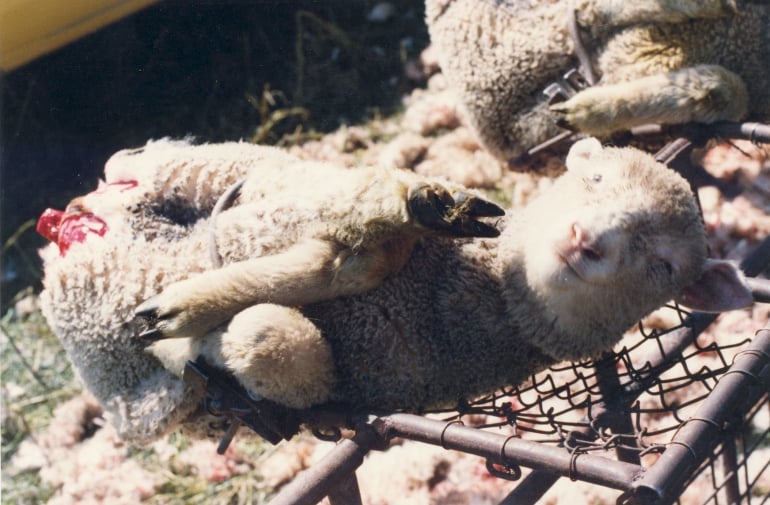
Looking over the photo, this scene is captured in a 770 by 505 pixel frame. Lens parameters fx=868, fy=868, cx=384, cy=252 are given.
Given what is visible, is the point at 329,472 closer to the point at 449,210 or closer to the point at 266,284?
the point at 266,284

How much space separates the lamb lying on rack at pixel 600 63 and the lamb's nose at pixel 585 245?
111 centimetres

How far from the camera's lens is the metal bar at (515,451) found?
184cm

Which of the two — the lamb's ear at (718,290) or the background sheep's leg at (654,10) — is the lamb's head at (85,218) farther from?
the background sheep's leg at (654,10)

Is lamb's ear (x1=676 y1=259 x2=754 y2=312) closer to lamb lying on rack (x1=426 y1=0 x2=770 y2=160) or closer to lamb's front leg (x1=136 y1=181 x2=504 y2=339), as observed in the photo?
lamb's front leg (x1=136 y1=181 x2=504 y2=339)

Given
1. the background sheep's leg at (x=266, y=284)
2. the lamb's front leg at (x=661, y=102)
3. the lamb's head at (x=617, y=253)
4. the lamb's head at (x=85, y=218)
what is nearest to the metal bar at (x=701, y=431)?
the lamb's head at (x=617, y=253)

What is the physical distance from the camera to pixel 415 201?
7.12 feet

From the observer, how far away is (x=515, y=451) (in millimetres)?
1989

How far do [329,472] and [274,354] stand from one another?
1.11 ft

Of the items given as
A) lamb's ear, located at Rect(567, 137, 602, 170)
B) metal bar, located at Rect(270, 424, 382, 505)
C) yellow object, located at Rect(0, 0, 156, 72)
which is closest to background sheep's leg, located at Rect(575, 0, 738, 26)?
lamb's ear, located at Rect(567, 137, 602, 170)

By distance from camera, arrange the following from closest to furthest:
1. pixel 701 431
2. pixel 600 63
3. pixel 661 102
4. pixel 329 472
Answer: pixel 701 431, pixel 329 472, pixel 661 102, pixel 600 63

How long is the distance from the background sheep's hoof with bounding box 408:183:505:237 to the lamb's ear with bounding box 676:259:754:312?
0.64 meters

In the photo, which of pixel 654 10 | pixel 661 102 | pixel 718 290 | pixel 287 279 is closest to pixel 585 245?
pixel 718 290

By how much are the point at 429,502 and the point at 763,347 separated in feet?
5.47

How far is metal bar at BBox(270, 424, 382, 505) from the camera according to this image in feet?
6.54
